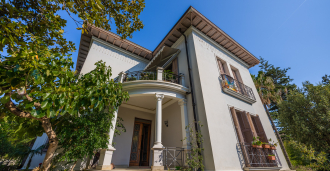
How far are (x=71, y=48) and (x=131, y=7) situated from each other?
7.95 ft

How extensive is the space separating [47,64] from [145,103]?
5372mm

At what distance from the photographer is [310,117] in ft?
27.9

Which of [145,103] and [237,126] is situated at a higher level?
[145,103]

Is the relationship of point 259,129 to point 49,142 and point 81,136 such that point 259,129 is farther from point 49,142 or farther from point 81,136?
point 49,142

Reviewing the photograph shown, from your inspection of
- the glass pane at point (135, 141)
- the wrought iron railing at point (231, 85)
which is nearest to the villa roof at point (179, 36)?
the wrought iron railing at point (231, 85)

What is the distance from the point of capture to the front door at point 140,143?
7.62 meters

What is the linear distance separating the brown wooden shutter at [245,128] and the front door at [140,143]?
17.9 feet

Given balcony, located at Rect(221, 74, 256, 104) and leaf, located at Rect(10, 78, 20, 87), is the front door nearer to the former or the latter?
balcony, located at Rect(221, 74, 256, 104)

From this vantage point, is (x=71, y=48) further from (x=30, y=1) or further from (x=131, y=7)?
(x=131, y=7)

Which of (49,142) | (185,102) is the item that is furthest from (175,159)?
(49,142)

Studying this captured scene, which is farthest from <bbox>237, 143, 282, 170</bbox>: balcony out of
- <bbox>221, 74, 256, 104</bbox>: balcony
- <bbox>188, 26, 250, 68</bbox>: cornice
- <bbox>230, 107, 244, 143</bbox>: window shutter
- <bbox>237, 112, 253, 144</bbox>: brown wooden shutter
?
<bbox>188, 26, 250, 68</bbox>: cornice

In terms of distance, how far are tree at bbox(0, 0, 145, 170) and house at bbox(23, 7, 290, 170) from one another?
2.50m

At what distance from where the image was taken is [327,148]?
776cm

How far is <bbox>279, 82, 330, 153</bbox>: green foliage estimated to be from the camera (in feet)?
26.4
